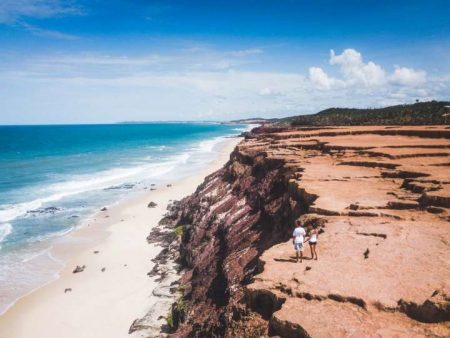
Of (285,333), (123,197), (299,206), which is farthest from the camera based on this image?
(123,197)

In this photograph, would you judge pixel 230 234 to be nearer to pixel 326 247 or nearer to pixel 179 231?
pixel 179 231

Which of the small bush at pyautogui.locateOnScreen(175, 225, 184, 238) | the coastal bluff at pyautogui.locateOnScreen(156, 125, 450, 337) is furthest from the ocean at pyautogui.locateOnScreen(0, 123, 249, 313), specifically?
the coastal bluff at pyautogui.locateOnScreen(156, 125, 450, 337)

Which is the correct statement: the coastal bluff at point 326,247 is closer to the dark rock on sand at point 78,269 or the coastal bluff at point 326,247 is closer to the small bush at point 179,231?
the small bush at point 179,231

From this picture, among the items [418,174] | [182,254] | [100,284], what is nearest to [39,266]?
[100,284]

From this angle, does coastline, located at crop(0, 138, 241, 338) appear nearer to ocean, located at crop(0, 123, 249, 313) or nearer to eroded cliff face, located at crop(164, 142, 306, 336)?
ocean, located at crop(0, 123, 249, 313)

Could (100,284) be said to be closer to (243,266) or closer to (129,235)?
(129,235)

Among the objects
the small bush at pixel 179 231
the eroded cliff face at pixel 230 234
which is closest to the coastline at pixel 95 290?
the small bush at pixel 179 231

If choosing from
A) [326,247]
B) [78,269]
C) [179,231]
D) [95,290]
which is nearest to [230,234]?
[95,290]
